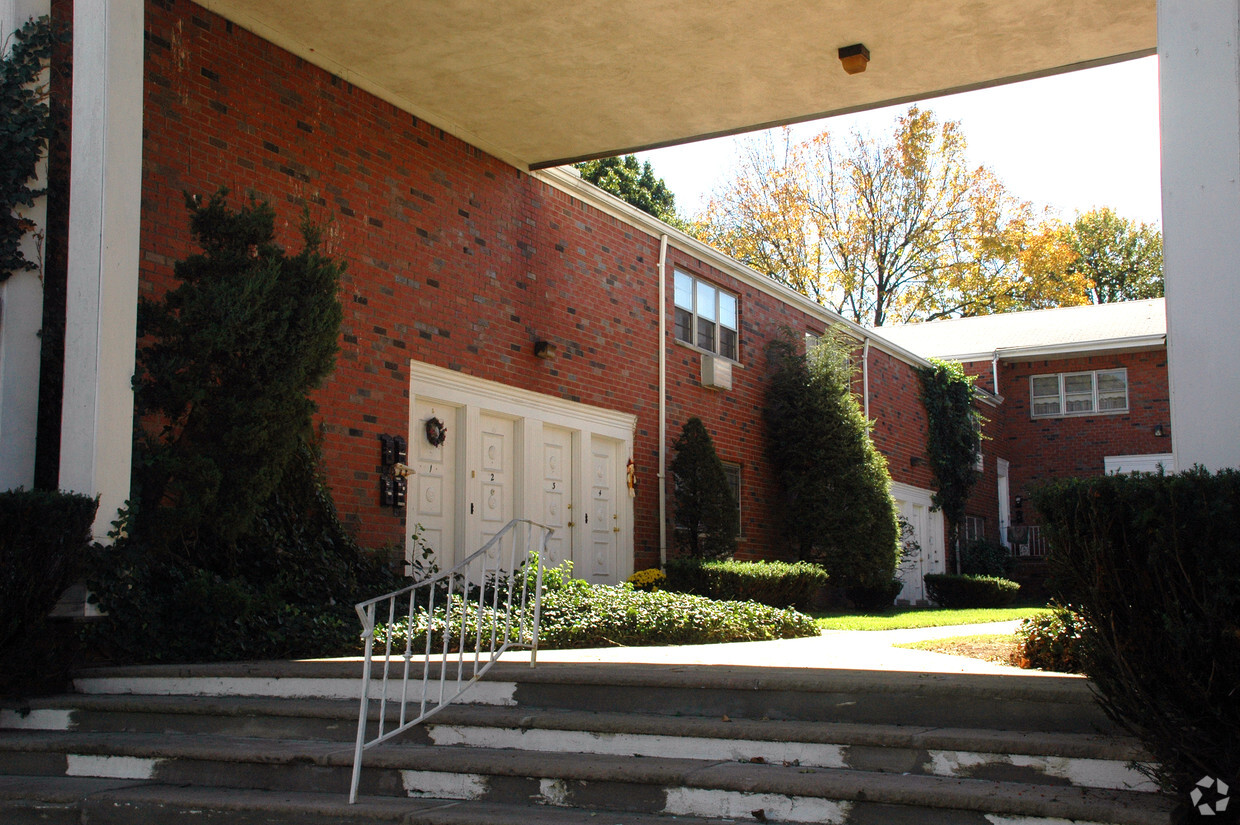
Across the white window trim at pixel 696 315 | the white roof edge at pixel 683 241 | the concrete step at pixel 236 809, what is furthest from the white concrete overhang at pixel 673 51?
the concrete step at pixel 236 809

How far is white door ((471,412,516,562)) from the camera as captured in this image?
11203 mm

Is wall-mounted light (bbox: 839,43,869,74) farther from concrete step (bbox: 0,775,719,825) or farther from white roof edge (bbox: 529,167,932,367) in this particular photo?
concrete step (bbox: 0,775,719,825)

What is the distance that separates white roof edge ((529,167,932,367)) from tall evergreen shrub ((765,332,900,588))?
122 cm

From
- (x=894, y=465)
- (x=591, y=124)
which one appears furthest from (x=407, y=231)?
(x=894, y=465)

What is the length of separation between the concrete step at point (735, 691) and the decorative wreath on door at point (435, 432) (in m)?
4.63

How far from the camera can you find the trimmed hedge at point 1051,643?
5750 millimetres

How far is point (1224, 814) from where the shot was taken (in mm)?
3449

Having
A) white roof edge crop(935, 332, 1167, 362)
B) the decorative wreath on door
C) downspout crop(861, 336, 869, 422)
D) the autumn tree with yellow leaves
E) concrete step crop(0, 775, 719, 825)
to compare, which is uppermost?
the autumn tree with yellow leaves

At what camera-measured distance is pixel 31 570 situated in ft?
19.1

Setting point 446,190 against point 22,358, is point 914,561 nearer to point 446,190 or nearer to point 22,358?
point 446,190

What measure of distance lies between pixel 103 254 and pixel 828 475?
39.3 ft

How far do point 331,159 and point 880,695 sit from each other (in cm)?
722

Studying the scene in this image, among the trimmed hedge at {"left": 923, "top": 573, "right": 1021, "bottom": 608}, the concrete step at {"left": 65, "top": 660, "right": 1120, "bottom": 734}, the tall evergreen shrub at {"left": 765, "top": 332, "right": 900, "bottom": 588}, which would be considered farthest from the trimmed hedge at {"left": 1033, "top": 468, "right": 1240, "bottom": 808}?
the trimmed hedge at {"left": 923, "top": 573, "right": 1021, "bottom": 608}

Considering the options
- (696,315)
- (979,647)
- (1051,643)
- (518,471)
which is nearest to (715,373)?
(696,315)
